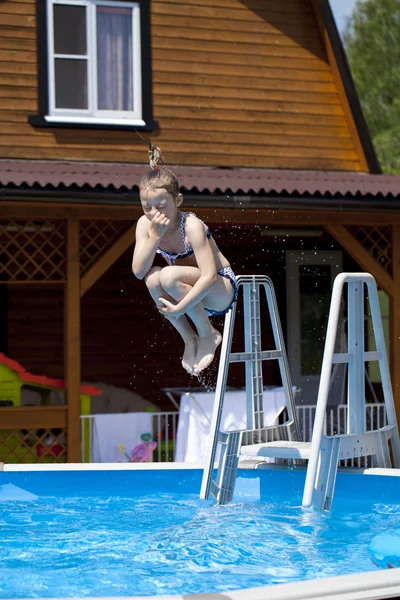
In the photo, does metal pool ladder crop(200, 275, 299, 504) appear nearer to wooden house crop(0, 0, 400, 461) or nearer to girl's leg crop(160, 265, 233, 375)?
girl's leg crop(160, 265, 233, 375)

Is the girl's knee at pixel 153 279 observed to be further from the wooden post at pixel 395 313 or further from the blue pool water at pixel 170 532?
the wooden post at pixel 395 313

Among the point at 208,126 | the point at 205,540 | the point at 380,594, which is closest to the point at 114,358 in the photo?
the point at 208,126

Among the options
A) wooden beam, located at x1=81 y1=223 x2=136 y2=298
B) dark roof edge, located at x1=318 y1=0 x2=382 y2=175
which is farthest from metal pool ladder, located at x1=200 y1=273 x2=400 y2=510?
dark roof edge, located at x1=318 y1=0 x2=382 y2=175

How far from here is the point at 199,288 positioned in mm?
6402

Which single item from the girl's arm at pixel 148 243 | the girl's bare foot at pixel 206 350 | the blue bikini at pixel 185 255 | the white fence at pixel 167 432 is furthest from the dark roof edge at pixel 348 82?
the girl's arm at pixel 148 243

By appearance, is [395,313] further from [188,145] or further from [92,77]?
[92,77]

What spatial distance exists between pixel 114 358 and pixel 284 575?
836 centimetres

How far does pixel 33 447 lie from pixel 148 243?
544 centimetres

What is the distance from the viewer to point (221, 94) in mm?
13906

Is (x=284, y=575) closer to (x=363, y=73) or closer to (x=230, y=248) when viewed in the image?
(x=230, y=248)

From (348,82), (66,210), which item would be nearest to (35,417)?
(66,210)

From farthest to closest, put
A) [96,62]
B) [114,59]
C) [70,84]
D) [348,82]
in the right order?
[348,82] < [114,59] < [96,62] < [70,84]

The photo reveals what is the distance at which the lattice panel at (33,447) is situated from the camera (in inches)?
445

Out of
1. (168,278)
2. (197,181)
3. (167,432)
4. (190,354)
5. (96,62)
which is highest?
(96,62)
